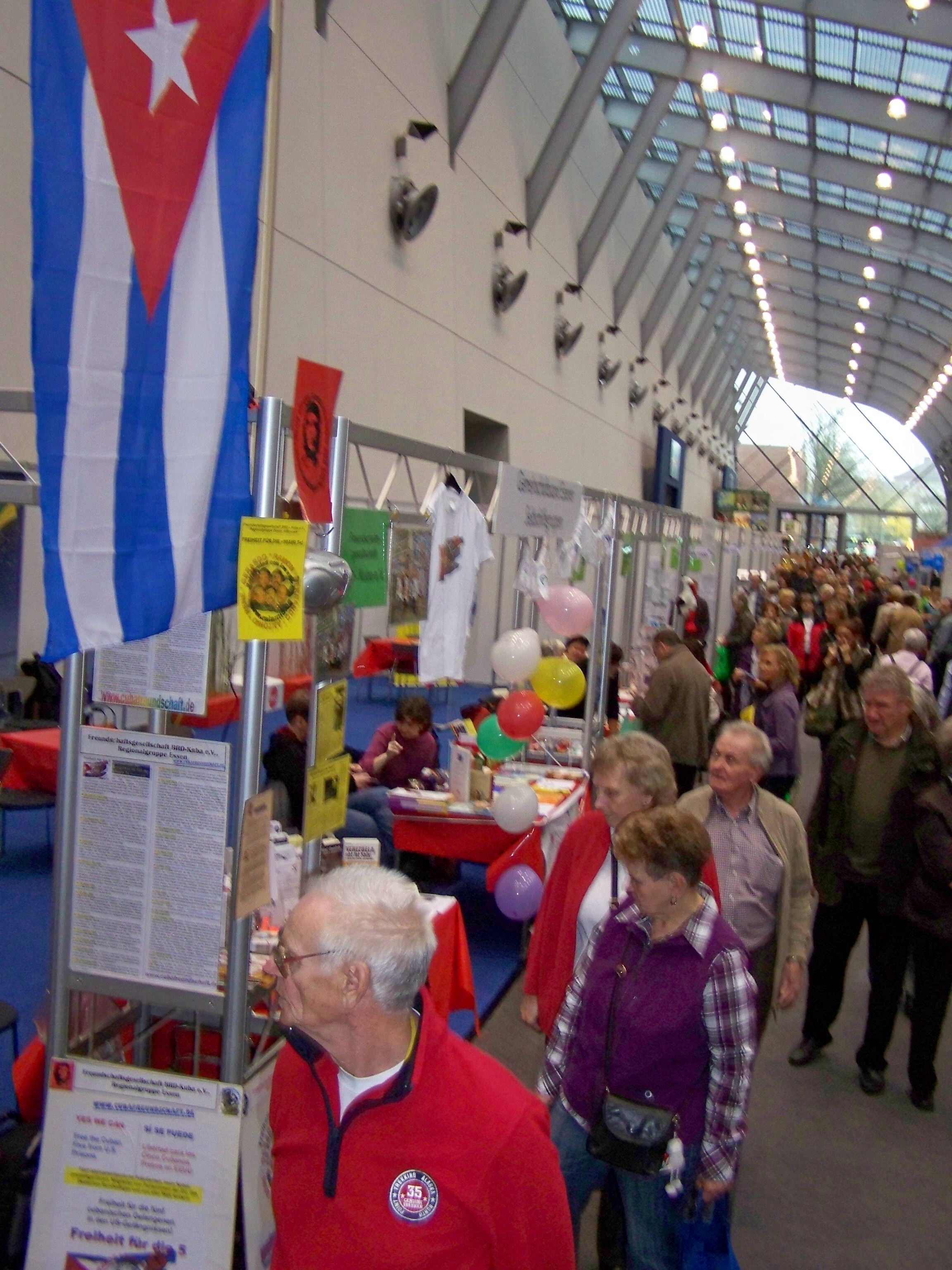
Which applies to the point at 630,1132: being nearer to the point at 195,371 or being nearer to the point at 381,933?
the point at 381,933

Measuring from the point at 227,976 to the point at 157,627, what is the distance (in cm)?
87

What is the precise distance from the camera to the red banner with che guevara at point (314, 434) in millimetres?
2512

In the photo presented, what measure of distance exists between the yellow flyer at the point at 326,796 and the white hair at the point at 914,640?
6122 mm

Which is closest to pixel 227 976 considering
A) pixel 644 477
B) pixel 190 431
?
pixel 190 431

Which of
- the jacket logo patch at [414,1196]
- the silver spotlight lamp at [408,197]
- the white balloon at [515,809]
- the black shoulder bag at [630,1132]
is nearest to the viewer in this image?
the jacket logo patch at [414,1196]

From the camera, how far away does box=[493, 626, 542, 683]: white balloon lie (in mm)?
5574

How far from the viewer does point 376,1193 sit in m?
1.50

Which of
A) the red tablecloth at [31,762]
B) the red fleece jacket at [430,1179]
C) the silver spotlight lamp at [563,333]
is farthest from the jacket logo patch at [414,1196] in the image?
the silver spotlight lamp at [563,333]

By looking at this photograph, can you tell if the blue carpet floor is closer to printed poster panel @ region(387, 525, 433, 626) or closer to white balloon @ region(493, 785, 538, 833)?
white balloon @ region(493, 785, 538, 833)

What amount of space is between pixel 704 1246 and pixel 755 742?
1.33m

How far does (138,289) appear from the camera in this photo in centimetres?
190

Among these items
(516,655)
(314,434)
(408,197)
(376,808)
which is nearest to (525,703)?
(516,655)

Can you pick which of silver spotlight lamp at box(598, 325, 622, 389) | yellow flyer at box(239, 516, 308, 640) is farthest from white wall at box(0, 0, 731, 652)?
yellow flyer at box(239, 516, 308, 640)

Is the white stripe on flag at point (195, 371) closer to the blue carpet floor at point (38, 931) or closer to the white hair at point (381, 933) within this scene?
the white hair at point (381, 933)
